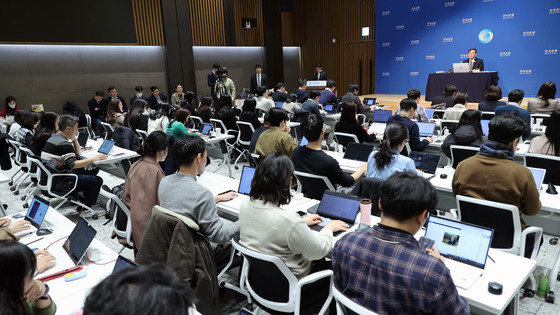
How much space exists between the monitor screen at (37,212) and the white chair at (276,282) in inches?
64.9

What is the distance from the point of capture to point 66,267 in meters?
2.27

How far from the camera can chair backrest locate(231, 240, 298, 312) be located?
2.02 m

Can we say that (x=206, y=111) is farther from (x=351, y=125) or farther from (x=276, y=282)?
(x=276, y=282)

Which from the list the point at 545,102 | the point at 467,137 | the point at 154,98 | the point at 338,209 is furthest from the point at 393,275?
the point at 154,98

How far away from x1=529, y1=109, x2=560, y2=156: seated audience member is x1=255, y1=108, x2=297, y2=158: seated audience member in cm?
244

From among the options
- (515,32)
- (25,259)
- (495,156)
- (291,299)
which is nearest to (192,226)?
(291,299)

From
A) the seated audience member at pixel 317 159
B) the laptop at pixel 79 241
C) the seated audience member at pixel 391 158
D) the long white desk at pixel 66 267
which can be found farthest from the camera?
the seated audience member at pixel 317 159

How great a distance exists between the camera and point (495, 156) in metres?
2.56

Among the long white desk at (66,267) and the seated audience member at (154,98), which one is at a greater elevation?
the seated audience member at (154,98)

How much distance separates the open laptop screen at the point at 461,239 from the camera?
1983mm

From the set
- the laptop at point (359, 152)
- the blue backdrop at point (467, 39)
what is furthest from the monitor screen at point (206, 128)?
the blue backdrop at point (467, 39)

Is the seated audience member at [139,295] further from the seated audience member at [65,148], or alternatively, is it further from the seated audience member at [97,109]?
the seated audience member at [97,109]

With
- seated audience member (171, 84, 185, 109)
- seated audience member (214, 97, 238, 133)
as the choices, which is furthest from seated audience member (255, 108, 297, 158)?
seated audience member (171, 84, 185, 109)

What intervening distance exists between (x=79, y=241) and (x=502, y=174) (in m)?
2.82
